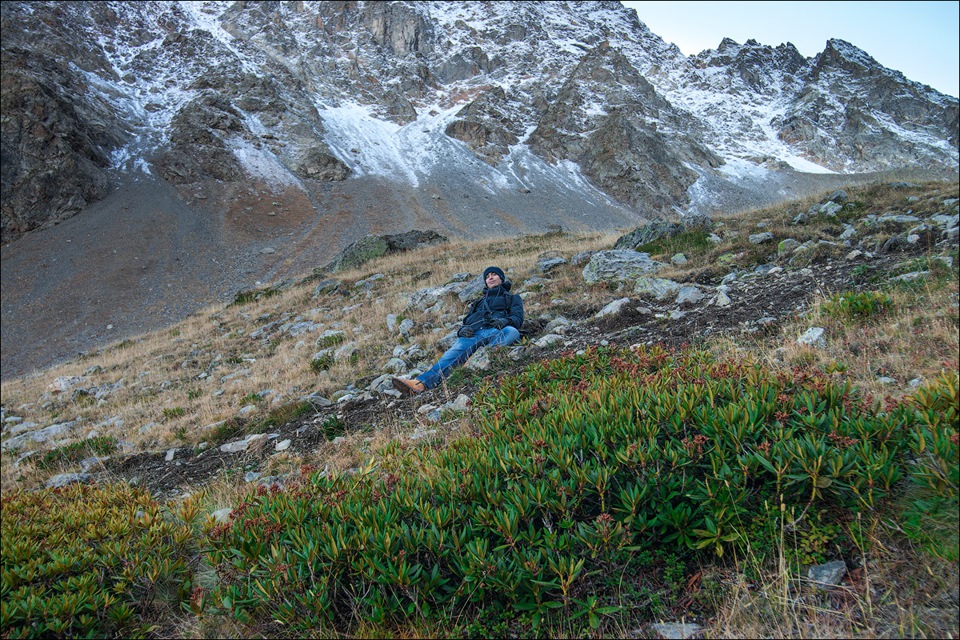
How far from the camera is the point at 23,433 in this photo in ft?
30.5

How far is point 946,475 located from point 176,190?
190 feet

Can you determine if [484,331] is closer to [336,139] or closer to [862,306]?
[862,306]

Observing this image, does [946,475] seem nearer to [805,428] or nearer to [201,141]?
[805,428]

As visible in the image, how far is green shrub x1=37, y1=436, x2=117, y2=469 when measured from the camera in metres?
6.75

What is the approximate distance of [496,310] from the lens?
26.3ft

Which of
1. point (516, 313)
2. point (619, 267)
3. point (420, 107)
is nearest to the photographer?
point (516, 313)

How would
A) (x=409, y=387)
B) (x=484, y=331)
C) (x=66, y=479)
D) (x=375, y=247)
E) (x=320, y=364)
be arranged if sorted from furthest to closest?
1. (x=375, y=247)
2. (x=320, y=364)
3. (x=484, y=331)
4. (x=409, y=387)
5. (x=66, y=479)

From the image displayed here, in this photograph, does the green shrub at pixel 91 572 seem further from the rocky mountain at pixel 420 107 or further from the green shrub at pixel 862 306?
the rocky mountain at pixel 420 107

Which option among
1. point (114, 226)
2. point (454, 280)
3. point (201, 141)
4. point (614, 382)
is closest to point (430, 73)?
point (201, 141)

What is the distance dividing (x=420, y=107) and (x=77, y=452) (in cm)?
8851

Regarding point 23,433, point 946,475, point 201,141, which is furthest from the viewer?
point 201,141

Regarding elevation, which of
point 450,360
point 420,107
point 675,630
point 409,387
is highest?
point 420,107

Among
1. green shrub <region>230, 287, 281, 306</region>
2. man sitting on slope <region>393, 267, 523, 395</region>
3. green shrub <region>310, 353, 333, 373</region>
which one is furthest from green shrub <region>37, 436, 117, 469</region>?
green shrub <region>230, 287, 281, 306</region>

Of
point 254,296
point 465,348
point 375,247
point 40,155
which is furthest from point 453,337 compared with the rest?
point 40,155
